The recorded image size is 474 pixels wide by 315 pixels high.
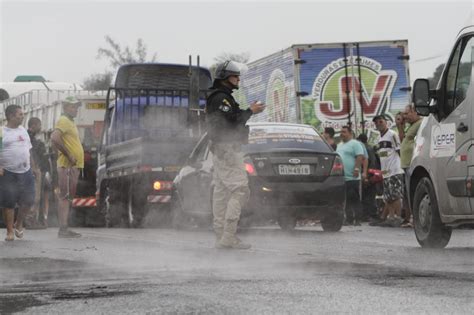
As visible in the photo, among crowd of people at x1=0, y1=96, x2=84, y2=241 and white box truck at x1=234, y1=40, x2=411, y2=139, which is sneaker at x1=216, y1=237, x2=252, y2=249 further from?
white box truck at x1=234, y1=40, x2=411, y2=139

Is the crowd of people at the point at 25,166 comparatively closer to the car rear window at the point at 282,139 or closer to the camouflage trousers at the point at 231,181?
the car rear window at the point at 282,139

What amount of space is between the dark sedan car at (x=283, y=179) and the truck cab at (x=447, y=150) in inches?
104

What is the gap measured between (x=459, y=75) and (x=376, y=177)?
27.0ft

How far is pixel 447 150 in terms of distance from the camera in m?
10.3

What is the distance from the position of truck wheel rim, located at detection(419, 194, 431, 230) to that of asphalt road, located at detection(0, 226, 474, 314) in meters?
0.27

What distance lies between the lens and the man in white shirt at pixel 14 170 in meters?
13.6

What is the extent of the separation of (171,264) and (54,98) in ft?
69.0

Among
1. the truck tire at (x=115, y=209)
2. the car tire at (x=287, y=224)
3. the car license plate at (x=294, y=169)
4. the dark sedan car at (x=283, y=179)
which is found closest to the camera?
the dark sedan car at (x=283, y=179)

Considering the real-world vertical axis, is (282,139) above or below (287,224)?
above

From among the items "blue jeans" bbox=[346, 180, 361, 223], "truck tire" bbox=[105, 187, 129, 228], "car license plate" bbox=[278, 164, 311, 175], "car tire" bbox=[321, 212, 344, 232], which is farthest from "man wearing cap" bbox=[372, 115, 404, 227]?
"truck tire" bbox=[105, 187, 129, 228]

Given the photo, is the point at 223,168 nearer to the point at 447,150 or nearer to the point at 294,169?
the point at 447,150

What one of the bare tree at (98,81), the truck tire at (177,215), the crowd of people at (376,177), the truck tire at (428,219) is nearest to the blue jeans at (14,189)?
the truck tire at (177,215)

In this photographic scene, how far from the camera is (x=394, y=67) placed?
2208 centimetres

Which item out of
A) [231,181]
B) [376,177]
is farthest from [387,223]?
[231,181]
